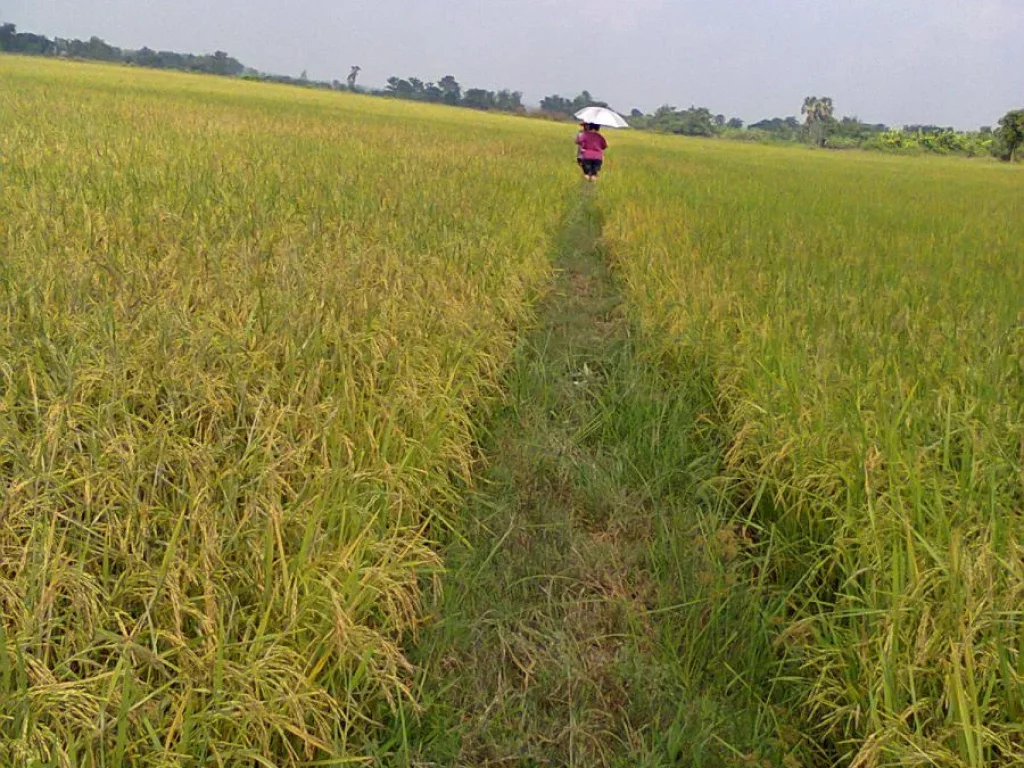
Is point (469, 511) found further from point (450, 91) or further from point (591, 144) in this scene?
point (450, 91)

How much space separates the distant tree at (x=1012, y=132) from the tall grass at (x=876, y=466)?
55340 mm

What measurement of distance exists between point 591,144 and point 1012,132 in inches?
2059

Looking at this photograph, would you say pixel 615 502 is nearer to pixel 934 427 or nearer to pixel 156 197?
pixel 934 427

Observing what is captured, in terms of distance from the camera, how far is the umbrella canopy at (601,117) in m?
11.6

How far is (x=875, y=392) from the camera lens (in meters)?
2.38

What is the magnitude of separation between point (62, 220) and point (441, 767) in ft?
11.0

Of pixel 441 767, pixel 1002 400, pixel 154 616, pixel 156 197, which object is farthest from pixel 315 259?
pixel 1002 400

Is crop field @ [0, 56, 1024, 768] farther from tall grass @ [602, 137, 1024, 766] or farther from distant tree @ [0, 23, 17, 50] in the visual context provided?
distant tree @ [0, 23, 17, 50]

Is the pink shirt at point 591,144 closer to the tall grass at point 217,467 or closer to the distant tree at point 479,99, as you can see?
the tall grass at point 217,467

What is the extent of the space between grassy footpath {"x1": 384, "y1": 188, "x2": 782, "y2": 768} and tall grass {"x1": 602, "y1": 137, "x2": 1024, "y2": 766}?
19cm

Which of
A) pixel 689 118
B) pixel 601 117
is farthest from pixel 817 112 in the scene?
pixel 601 117

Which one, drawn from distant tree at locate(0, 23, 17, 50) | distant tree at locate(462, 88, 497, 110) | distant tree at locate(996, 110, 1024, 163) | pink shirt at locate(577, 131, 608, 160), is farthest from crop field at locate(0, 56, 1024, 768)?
distant tree at locate(462, 88, 497, 110)

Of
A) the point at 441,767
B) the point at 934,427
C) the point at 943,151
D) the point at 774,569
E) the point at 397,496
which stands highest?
the point at 943,151

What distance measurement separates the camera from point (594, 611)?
6.23ft
